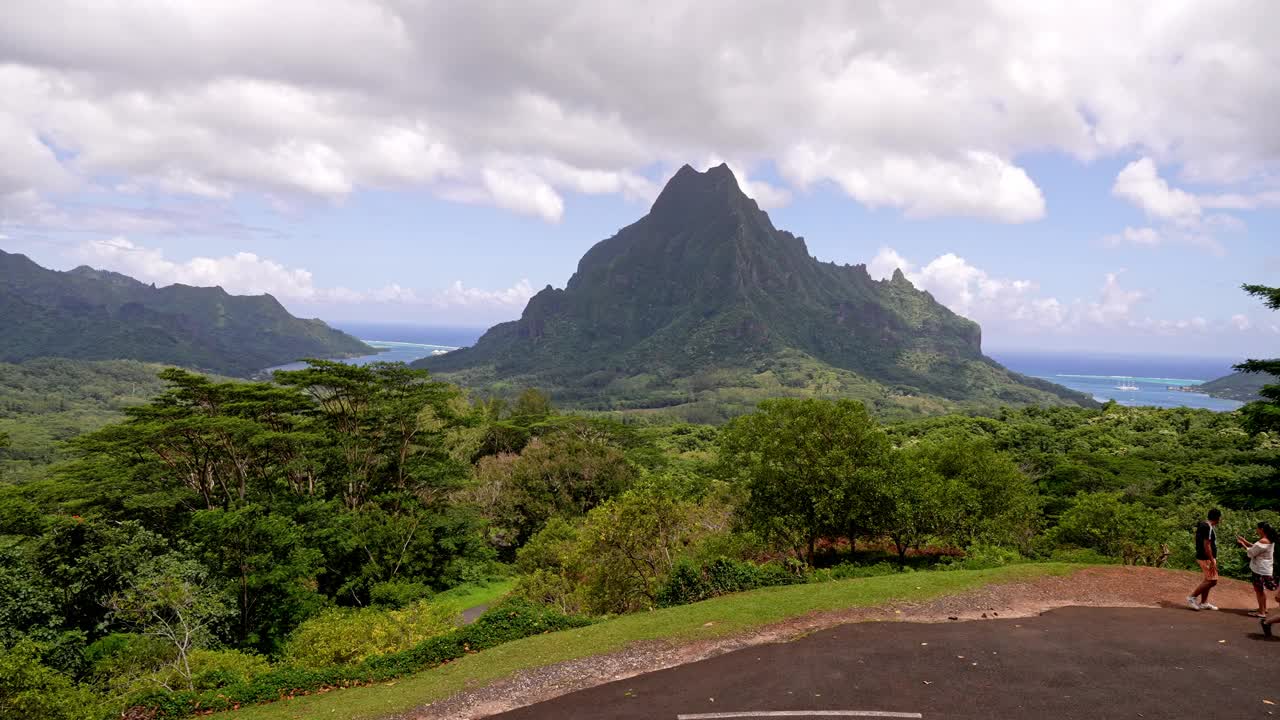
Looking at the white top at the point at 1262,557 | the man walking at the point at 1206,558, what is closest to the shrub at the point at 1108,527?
the man walking at the point at 1206,558

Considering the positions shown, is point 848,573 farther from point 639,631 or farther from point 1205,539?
point 1205,539

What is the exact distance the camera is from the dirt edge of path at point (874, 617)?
1259 centimetres

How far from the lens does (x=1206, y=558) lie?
48.2 feet

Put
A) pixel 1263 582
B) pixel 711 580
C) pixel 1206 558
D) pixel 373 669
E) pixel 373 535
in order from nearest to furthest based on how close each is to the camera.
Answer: pixel 1263 582, pixel 373 669, pixel 1206 558, pixel 711 580, pixel 373 535

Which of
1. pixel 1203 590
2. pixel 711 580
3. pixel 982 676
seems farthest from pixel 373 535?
pixel 1203 590

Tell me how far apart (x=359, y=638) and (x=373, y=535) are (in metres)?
17.5

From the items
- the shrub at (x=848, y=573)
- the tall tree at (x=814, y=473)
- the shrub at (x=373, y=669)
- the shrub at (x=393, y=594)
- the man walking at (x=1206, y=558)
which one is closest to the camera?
the shrub at (x=373, y=669)

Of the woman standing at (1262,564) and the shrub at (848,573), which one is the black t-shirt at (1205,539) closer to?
the woman standing at (1262,564)

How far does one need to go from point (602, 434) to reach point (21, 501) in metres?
45.5

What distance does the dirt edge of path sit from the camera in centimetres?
1259

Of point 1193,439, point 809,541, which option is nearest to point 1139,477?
point 1193,439

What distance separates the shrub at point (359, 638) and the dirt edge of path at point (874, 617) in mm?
7426

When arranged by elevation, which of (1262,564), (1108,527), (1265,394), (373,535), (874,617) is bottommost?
(373,535)

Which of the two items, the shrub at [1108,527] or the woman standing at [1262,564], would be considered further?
the shrub at [1108,527]
